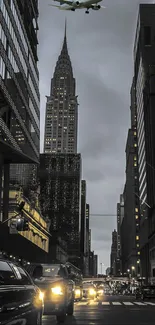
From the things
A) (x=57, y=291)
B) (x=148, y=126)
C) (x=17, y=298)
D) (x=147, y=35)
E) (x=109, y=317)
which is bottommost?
(x=109, y=317)

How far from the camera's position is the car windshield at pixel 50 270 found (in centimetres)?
1485

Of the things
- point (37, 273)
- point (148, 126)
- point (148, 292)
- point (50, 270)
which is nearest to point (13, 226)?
point (50, 270)

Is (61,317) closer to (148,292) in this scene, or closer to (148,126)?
(148,292)

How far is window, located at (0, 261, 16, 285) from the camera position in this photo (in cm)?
589

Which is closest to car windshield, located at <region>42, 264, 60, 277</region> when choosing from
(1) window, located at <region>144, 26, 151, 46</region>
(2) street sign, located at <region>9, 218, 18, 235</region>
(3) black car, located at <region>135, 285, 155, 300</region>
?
Answer: (2) street sign, located at <region>9, 218, 18, 235</region>

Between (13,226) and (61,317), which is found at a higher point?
(13,226)

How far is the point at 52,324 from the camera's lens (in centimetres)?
1312

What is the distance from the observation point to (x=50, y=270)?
15.0 m

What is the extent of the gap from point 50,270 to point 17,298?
29.8 ft

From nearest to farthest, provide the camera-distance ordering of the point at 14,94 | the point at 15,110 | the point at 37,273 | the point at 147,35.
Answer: the point at 37,273 < the point at 14,94 < the point at 15,110 < the point at 147,35

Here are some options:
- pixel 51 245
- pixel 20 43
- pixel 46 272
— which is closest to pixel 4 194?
pixel 20 43

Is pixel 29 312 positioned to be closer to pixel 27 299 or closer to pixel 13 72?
pixel 27 299

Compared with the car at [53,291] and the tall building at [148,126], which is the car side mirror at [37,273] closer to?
the car at [53,291]

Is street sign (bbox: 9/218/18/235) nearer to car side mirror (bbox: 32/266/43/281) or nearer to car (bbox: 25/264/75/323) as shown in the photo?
car side mirror (bbox: 32/266/43/281)
